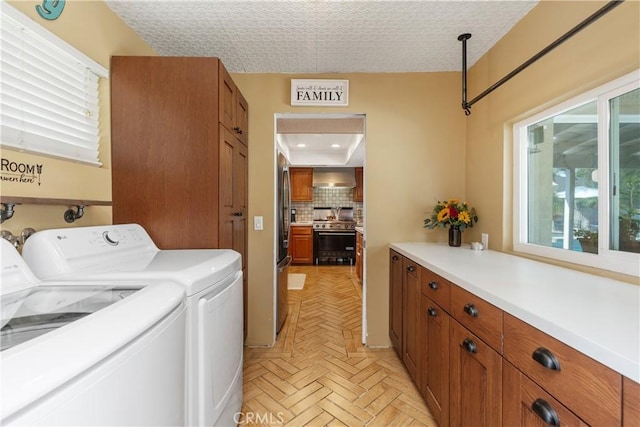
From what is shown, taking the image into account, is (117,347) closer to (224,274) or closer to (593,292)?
(224,274)

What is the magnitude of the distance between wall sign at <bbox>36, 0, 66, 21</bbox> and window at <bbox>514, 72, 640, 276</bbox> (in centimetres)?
249

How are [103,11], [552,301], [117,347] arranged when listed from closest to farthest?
[117,347] < [552,301] < [103,11]

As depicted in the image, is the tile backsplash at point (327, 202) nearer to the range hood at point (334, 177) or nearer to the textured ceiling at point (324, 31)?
the range hood at point (334, 177)

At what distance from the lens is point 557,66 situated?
4.49ft

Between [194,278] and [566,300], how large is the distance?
1256 mm

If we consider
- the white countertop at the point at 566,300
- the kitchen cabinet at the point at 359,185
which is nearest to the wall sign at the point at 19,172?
the white countertop at the point at 566,300

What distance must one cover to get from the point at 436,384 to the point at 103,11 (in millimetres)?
2721

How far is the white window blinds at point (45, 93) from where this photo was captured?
1.03 m

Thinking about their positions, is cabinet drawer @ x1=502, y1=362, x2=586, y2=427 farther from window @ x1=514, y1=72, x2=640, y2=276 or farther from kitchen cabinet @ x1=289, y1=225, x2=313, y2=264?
kitchen cabinet @ x1=289, y1=225, x2=313, y2=264

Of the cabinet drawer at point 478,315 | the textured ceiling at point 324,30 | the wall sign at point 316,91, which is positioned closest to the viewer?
the cabinet drawer at point 478,315

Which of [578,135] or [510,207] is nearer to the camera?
[578,135]

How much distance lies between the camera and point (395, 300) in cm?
211

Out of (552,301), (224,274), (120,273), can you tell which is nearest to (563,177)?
(552,301)

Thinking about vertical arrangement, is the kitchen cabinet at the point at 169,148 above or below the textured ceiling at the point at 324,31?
below
